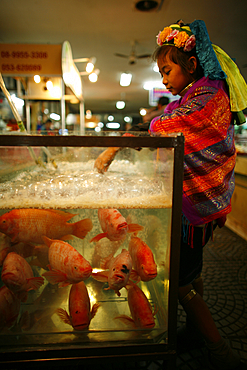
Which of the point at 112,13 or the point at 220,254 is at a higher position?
the point at 112,13

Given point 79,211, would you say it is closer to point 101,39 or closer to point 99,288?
point 99,288

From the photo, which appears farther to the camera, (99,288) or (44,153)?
(44,153)

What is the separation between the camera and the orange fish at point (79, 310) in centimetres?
91

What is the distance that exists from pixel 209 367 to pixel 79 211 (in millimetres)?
1077

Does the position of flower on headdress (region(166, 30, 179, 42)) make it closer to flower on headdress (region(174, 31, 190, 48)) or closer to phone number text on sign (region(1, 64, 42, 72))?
flower on headdress (region(174, 31, 190, 48))

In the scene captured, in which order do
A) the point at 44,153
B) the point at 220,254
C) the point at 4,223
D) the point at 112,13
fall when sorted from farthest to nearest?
the point at 112,13 → the point at 220,254 → the point at 44,153 → the point at 4,223

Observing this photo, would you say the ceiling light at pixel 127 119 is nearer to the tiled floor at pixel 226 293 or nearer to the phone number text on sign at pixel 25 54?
the phone number text on sign at pixel 25 54

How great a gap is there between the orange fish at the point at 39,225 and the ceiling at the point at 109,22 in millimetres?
2997

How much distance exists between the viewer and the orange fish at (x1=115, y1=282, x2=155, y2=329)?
0.93 metres

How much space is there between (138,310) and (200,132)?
0.75 meters

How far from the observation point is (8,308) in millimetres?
896

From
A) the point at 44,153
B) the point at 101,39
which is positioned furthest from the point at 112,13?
the point at 44,153

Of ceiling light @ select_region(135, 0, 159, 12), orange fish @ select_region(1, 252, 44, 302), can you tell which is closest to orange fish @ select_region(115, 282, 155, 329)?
orange fish @ select_region(1, 252, 44, 302)

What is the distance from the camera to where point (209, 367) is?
1.21 m
